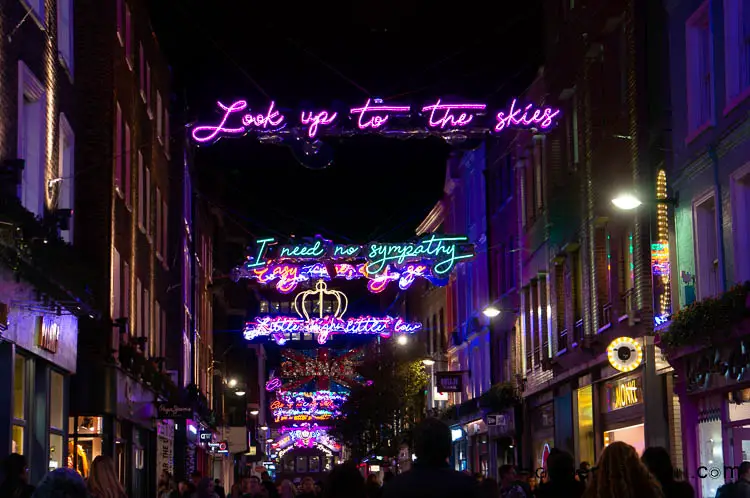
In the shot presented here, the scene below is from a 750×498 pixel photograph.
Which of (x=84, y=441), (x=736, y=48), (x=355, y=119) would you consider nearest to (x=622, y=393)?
(x=355, y=119)

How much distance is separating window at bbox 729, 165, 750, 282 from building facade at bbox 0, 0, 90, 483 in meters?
10.0

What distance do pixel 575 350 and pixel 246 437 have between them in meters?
41.3

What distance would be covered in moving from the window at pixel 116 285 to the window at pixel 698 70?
11678 millimetres

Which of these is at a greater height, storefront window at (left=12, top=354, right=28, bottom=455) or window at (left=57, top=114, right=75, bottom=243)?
window at (left=57, top=114, right=75, bottom=243)

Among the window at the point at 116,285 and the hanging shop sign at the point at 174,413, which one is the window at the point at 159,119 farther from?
the window at the point at 116,285

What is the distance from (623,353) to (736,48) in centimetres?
716

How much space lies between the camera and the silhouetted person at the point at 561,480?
31.6 feet

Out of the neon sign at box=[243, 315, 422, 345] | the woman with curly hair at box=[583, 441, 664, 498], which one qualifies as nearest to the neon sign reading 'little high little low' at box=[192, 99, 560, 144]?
the neon sign at box=[243, 315, 422, 345]

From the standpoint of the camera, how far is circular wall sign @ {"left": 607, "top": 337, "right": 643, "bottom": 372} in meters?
25.4

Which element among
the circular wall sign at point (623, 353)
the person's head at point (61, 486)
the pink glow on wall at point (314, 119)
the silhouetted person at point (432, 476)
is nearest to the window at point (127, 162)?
the pink glow on wall at point (314, 119)

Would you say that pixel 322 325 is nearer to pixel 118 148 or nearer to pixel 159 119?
pixel 159 119

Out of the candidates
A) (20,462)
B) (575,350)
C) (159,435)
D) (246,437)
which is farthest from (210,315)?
(20,462)

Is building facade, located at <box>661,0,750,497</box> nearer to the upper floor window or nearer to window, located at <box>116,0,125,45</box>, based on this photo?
the upper floor window

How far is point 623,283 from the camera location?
2819cm
